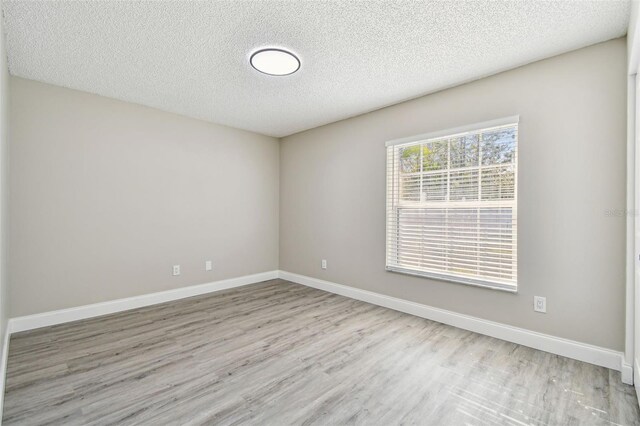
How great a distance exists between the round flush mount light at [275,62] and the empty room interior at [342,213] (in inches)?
1.0

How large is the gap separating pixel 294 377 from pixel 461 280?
191cm

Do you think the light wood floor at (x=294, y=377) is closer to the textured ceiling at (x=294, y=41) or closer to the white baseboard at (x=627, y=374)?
the white baseboard at (x=627, y=374)

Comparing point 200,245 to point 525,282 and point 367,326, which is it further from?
point 525,282

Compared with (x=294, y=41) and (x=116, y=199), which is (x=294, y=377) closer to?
(x=294, y=41)

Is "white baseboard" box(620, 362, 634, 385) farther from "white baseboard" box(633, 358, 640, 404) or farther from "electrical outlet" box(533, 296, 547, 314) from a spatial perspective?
"electrical outlet" box(533, 296, 547, 314)

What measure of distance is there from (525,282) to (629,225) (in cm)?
83

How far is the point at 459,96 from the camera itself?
10.2 ft

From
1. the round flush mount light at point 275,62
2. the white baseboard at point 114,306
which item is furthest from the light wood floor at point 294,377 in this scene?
the round flush mount light at point 275,62

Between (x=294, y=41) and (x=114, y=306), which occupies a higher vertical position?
(x=294, y=41)

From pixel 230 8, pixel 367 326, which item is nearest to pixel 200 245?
pixel 367 326

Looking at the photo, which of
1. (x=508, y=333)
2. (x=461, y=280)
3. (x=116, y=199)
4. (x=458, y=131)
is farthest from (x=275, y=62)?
(x=508, y=333)

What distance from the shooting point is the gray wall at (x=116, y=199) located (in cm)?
298

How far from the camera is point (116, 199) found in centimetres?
353

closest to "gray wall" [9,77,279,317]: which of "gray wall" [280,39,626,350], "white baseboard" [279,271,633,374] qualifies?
"white baseboard" [279,271,633,374]
